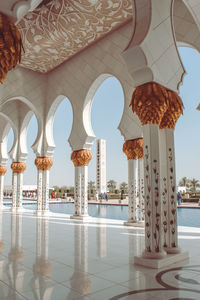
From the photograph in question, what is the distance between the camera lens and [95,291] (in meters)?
2.20

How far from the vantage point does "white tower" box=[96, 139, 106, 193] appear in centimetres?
3575

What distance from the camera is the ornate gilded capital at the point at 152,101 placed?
3.34 meters

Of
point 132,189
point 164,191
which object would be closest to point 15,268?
point 164,191

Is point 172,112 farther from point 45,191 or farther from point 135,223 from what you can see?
point 45,191

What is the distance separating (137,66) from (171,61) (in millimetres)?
631

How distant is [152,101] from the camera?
335cm

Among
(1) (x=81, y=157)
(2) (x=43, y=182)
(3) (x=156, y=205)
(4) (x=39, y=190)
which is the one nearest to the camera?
(3) (x=156, y=205)

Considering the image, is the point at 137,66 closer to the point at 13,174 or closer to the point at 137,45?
the point at 137,45

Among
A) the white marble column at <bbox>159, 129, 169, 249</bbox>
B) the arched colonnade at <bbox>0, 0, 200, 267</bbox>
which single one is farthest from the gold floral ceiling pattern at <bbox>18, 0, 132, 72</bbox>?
the white marble column at <bbox>159, 129, 169, 249</bbox>

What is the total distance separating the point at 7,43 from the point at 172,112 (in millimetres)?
2382

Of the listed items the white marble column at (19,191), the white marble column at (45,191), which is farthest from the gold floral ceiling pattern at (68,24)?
the white marble column at (19,191)

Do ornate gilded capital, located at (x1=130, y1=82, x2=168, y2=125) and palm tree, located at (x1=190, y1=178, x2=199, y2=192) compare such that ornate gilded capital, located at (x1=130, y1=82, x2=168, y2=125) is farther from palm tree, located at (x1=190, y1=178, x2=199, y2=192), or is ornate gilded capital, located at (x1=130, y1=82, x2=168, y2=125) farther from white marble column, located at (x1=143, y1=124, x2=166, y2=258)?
palm tree, located at (x1=190, y1=178, x2=199, y2=192)

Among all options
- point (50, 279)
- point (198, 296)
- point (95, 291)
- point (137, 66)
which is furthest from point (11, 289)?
point (137, 66)

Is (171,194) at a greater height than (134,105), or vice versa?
(134,105)
